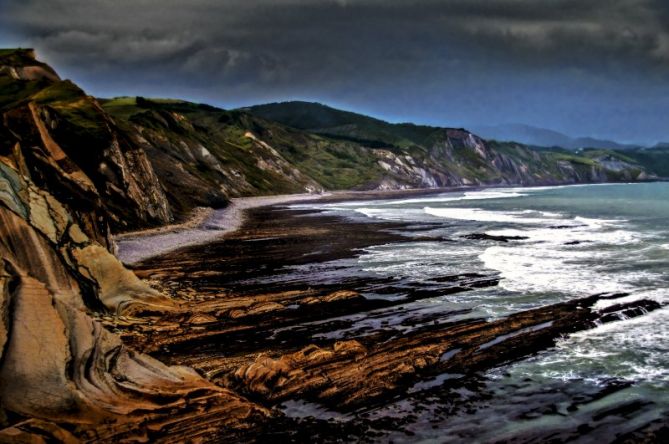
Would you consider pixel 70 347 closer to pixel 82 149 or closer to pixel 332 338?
pixel 332 338

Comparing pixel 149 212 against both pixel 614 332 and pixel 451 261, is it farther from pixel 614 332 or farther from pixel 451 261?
pixel 614 332

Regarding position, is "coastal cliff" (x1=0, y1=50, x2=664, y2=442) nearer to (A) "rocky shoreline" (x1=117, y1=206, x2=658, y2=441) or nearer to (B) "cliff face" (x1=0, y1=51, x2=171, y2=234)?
(A) "rocky shoreline" (x1=117, y1=206, x2=658, y2=441)

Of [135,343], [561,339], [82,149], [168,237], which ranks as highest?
[82,149]

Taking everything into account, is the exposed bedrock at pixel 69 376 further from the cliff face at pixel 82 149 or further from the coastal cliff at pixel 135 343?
the cliff face at pixel 82 149

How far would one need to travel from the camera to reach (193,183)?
87.9 meters

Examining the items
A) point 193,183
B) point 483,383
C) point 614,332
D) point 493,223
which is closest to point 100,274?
point 483,383

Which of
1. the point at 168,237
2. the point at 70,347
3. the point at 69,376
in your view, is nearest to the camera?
the point at 69,376

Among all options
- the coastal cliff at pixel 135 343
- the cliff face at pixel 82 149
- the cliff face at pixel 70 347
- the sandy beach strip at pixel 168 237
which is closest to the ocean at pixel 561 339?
the coastal cliff at pixel 135 343

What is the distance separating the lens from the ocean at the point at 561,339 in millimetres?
12578

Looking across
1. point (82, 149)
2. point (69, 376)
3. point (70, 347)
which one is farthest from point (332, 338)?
point (82, 149)

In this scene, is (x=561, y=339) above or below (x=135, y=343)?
below

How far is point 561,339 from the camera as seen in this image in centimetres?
1872

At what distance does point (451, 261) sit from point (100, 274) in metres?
22.7

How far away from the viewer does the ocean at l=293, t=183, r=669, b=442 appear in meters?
12.6
